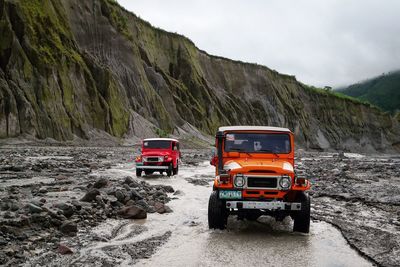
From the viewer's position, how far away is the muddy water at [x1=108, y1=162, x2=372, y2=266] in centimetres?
703

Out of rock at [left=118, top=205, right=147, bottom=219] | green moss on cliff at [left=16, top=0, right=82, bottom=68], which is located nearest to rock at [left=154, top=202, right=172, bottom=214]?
rock at [left=118, top=205, right=147, bottom=219]

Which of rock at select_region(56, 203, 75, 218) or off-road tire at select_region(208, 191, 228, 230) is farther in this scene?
rock at select_region(56, 203, 75, 218)

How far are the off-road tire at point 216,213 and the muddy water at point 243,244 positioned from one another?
0.15 m

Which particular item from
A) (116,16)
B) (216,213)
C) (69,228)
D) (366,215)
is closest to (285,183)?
(216,213)

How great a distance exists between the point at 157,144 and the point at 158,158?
3.61ft

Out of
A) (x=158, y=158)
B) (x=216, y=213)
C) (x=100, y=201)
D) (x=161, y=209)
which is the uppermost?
(x=158, y=158)

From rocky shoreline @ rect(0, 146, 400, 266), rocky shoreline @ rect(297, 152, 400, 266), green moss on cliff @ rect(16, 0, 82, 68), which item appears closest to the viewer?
rocky shoreline @ rect(0, 146, 400, 266)

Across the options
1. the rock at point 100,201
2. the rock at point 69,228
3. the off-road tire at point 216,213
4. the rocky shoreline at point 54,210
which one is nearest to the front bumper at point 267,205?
the off-road tire at point 216,213

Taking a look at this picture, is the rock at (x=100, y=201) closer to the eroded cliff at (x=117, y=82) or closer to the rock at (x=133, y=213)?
the rock at (x=133, y=213)

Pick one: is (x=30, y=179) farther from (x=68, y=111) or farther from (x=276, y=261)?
(x=68, y=111)

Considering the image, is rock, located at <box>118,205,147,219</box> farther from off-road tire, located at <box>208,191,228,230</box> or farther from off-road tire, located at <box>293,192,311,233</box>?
off-road tire, located at <box>293,192,311,233</box>

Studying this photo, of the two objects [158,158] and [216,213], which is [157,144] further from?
[216,213]

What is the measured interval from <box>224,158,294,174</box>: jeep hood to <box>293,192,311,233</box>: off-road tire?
0.59 metres

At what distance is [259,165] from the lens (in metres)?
9.03
